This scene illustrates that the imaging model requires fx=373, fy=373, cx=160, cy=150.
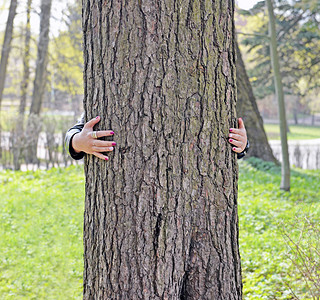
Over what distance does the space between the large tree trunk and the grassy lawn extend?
1.04 meters

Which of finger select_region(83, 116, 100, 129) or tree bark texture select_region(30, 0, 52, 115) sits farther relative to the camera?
tree bark texture select_region(30, 0, 52, 115)

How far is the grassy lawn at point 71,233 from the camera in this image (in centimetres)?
355

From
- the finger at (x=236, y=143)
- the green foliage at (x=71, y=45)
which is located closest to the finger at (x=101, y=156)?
the finger at (x=236, y=143)

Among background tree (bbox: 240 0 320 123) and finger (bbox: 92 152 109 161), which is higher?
background tree (bbox: 240 0 320 123)

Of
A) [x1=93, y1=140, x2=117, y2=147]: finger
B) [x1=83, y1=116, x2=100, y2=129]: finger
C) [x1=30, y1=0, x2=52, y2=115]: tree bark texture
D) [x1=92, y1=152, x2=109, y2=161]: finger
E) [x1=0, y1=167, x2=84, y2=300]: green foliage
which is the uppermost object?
[x1=30, y1=0, x2=52, y2=115]: tree bark texture

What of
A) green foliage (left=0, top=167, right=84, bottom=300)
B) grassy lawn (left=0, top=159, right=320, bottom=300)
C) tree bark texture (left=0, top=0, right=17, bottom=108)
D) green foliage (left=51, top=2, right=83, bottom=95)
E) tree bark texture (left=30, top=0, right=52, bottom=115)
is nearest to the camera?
grassy lawn (left=0, top=159, right=320, bottom=300)

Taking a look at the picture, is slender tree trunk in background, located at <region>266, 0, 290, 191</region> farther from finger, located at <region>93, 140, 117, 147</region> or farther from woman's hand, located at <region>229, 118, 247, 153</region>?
finger, located at <region>93, 140, 117, 147</region>

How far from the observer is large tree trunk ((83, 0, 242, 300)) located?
1.91 metres

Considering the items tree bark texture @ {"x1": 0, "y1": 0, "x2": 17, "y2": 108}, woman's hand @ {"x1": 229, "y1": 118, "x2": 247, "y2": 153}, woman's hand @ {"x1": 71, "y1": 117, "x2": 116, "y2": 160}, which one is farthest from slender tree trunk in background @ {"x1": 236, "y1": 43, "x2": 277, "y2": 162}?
woman's hand @ {"x1": 71, "y1": 117, "x2": 116, "y2": 160}

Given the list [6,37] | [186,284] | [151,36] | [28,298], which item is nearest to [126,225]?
[186,284]

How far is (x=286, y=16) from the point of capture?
50.1ft

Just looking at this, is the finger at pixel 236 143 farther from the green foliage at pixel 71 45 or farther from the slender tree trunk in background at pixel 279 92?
the green foliage at pixel 71 45

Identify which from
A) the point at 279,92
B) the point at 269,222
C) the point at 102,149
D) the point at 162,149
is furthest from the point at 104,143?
the point at 279,92

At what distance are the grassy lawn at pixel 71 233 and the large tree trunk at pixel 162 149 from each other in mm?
1038
